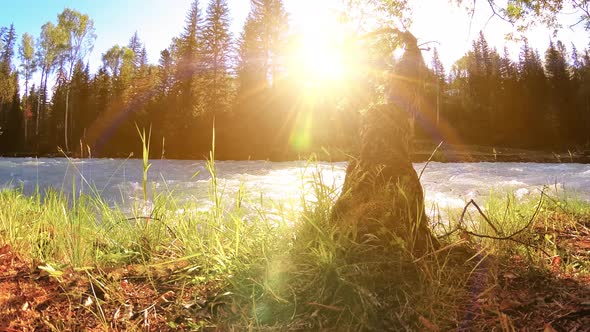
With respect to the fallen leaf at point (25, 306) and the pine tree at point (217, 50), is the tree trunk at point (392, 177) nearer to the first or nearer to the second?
the fallen leaf at point (25, 306)

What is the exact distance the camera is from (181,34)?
31.8m

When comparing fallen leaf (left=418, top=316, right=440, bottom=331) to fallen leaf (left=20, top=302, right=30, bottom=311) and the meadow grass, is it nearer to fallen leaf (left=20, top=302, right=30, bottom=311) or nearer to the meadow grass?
the meadow grass

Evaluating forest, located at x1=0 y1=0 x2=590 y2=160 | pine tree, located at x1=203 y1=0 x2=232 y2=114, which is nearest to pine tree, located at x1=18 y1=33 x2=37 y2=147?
forest, located at x1=0 y1=0 x2=590 y2=160

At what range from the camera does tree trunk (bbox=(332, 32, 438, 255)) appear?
1915 mm

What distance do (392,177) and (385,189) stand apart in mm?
140

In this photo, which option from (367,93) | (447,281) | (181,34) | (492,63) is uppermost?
(492,63)

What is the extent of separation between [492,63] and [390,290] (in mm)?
61605

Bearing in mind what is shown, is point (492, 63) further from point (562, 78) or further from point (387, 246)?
point (387, 246)

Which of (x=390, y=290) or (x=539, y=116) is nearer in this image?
(x=390, y=290)

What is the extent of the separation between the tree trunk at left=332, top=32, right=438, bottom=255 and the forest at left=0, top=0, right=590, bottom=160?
322 inches

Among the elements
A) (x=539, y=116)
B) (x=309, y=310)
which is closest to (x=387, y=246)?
(x=309, y=310)

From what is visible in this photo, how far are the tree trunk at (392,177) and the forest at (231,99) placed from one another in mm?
8168

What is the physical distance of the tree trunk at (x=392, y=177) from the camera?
75.4 inches

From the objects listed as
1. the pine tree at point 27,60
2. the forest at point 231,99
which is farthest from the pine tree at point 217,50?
the pine tree at point 27,60
